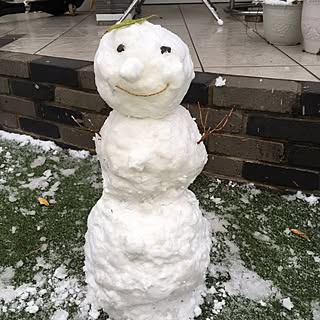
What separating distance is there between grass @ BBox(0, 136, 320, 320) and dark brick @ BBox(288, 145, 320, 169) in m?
0.15

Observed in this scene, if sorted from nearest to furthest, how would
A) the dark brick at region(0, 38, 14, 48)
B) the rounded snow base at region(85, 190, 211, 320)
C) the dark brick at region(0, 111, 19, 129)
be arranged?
the rounded snow base at region(85, 190, 211, 320)
the dark brick at region(0, 111, 19, 129)
the dark brick at region(0, 38, 14, 48)

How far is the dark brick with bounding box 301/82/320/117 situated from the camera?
5.16 ft

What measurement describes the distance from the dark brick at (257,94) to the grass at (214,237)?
356 millimetres

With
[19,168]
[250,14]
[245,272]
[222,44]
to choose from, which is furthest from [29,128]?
[250,14]


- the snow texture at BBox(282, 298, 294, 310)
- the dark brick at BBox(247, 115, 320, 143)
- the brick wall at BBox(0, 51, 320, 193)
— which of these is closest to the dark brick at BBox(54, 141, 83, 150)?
the brick wall at BBox(0, 51, 320, 193)

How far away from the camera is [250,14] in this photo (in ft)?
10.5

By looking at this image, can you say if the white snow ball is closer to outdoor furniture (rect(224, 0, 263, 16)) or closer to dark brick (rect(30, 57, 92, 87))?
dark brick (rect(30, 57, 92, 87))

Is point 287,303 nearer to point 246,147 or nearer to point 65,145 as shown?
point 246,147

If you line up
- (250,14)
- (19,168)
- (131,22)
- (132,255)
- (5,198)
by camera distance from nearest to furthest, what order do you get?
(131,22) < (132,255) < (5,198) < (19,168) < (250,14)

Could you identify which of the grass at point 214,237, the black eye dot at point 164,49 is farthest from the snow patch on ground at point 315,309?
the black eye dot at point 164,49

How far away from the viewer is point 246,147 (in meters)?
1.77

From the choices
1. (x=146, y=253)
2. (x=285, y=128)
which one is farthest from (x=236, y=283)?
(x=285, y=128)

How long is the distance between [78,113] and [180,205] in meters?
1.09

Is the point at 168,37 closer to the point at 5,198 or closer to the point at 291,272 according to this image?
the point at 291,272
